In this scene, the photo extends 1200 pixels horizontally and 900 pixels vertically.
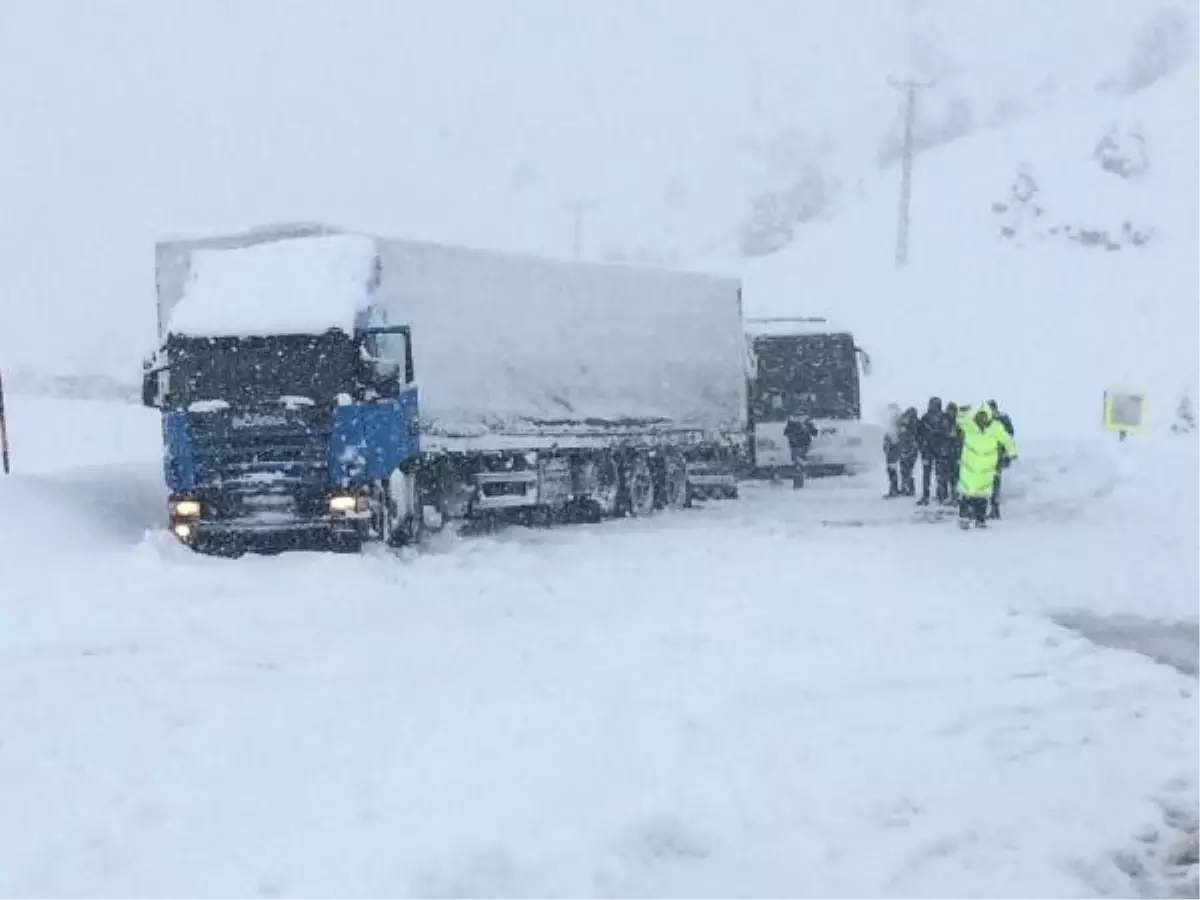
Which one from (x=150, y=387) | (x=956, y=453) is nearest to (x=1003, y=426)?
(x=956, y=453)

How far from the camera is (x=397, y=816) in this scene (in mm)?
6637

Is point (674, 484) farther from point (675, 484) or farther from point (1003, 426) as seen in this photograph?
point (1003, 426)

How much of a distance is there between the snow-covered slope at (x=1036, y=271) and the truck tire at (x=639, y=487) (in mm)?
28418

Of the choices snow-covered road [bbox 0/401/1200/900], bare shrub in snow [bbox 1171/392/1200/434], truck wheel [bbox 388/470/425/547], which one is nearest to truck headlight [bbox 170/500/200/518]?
snow-covered road [bbox 0/401/1200/900]

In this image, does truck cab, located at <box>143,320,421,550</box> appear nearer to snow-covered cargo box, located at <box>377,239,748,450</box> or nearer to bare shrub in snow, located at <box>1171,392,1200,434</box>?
snow-covered cargo box, located at <box>377,239,748,450</box>

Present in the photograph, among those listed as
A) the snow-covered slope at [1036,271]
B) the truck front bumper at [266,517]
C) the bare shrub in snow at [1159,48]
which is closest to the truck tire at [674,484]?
the truck front bumper at [266,517]

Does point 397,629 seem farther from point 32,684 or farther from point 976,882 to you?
point 976,882

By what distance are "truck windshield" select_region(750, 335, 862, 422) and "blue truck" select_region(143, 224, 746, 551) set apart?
18.4ft

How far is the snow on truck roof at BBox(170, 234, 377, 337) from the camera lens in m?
16.4

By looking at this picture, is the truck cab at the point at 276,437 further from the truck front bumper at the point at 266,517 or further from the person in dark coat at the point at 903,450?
the person in dark coat at the point at 903,450

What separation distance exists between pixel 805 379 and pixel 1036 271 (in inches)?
1450

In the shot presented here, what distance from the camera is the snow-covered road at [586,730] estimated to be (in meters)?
6.11

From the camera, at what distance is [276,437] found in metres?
16.1

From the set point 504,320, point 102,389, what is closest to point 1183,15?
point 102,389
